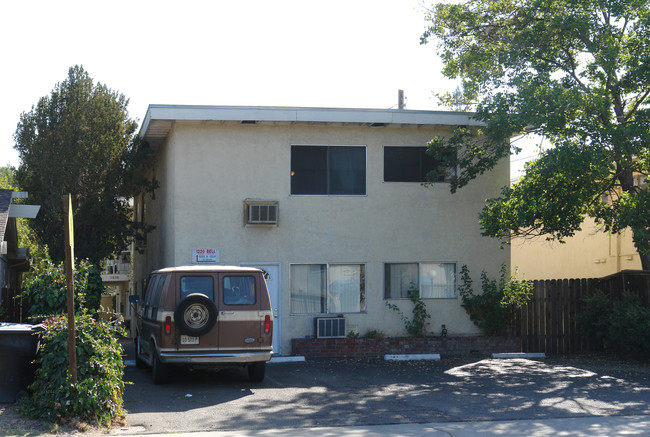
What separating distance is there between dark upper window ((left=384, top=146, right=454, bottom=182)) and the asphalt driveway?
448 cm

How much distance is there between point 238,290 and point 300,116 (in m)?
5.58

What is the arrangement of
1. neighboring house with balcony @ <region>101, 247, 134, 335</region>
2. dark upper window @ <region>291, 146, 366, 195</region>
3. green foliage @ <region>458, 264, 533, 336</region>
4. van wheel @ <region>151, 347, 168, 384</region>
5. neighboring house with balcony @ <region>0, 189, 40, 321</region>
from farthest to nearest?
neighboring house with balcony @ <region>101, 247, 134, 335</region>
green foliage @ <region>458, 264, 533, 336</region>
dark upper window @ <region>291, 146, 366, 195</region>
neighboring house with balcony @ <region>0, 189, 40, 321</region>
van wheel @ <region>151, 347, 168, 384</region>

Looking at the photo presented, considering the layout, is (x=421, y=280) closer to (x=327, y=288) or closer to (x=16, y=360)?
(x=327, y=288)

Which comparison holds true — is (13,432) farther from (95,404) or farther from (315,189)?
(315,189)

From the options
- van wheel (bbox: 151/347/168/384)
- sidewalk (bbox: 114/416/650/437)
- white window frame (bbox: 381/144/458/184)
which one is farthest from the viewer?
white window frame (bbox: 381/144/458/184)

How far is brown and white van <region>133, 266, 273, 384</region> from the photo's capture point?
478 inches

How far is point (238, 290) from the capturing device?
41.1ft

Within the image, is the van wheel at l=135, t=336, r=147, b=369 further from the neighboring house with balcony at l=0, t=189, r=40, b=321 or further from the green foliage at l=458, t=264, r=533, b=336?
the green foliage at l=458, t=264, r=533, b=336

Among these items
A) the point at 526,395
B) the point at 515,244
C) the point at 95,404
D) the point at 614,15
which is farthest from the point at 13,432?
the point at 515,244

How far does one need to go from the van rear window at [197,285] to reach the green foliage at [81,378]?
2.67 m

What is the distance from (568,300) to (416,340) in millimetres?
3908

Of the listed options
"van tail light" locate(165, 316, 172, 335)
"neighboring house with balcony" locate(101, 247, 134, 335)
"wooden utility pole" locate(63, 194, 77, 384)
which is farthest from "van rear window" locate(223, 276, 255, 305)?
"neighboring house with balcony" locate(101, 247, 134, 335)

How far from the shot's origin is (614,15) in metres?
14.8

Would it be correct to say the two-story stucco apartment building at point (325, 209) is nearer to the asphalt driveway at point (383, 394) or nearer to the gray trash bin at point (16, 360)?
the asphalt driveway at point (383, 394)
